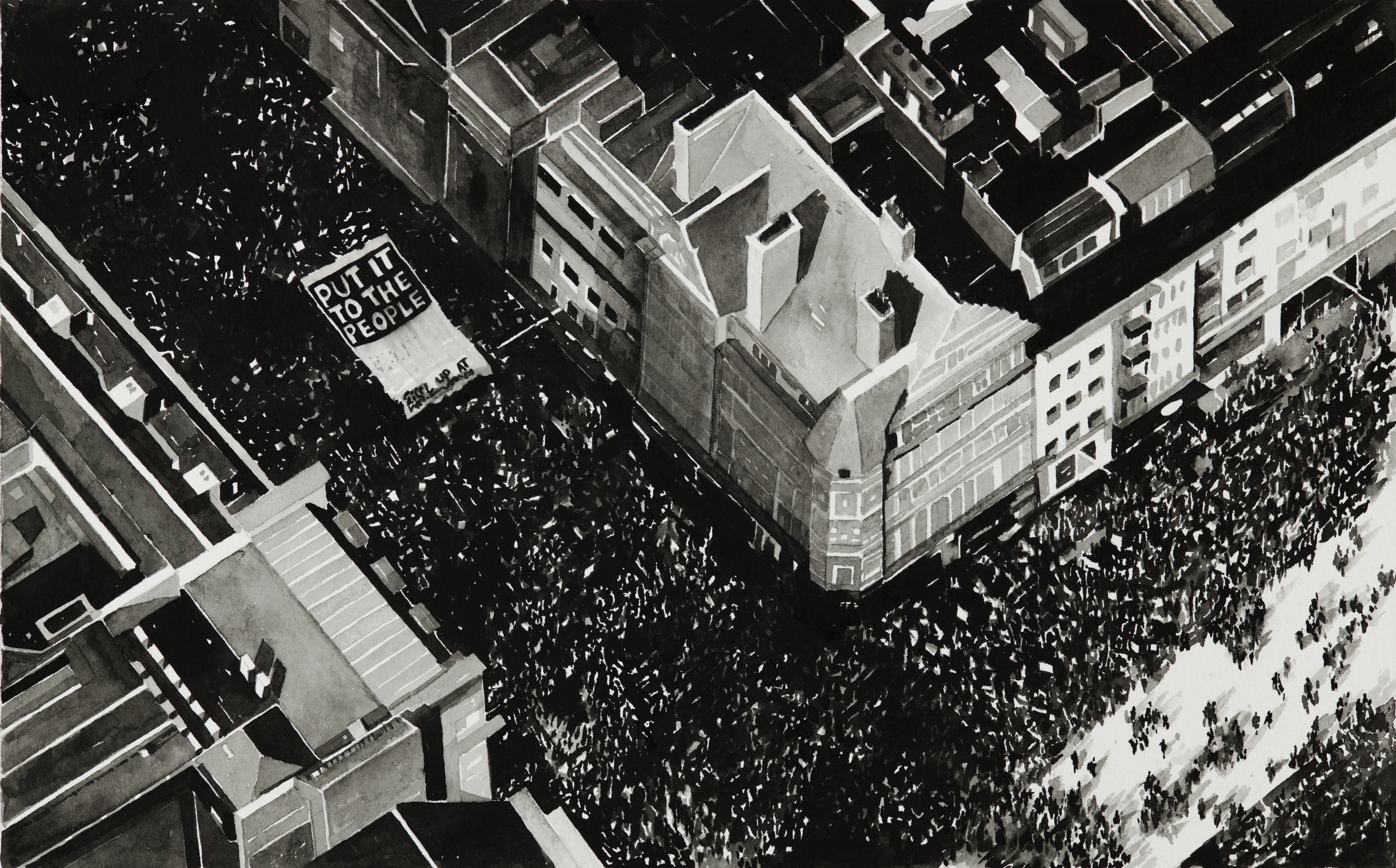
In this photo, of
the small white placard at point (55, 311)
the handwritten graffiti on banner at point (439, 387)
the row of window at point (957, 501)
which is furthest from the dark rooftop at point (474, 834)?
the small white placard at point (55, 311)

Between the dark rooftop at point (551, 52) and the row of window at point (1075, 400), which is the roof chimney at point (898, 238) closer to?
the row of window at point (1075, 400)

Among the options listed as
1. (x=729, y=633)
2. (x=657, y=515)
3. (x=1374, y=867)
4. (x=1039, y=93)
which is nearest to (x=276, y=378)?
(x=657, y=515)

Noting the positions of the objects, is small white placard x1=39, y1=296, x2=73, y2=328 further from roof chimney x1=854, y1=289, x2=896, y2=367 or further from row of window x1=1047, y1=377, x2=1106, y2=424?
row of window x1=1047, y1=377, x2=1106, y2=424

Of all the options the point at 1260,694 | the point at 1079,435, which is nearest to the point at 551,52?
the point at 1079,435

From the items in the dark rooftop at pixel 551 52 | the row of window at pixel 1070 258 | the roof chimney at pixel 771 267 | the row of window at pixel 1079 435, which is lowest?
the row of window at pixel 1079 435

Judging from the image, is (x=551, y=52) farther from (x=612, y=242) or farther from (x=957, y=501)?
(x=957, y=501)
